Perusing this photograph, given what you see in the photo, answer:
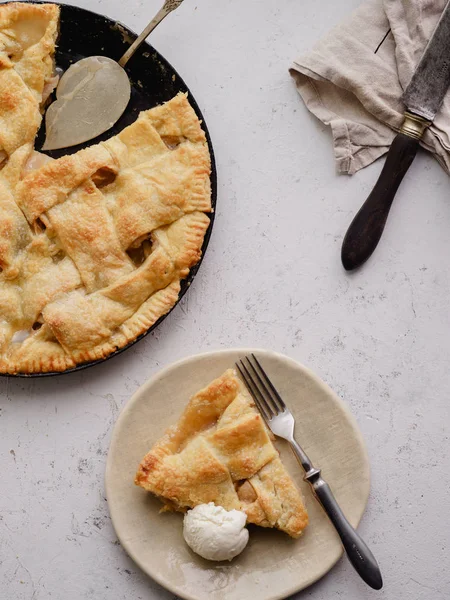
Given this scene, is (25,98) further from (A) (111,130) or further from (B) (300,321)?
(B) (300,321)

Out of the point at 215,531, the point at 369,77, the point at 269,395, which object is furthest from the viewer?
the point at 369,77

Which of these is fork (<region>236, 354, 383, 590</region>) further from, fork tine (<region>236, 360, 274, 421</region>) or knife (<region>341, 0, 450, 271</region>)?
knife (<region>341, 0, 450, 271</region>)

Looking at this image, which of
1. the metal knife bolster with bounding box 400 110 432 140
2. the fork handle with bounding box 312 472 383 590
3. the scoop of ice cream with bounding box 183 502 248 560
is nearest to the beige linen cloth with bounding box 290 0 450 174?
the metal knife bolster with bounding box 400 110 432 140

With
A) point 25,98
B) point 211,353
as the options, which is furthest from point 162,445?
point 25,98

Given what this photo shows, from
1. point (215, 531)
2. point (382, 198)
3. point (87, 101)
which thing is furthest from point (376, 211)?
point (215, 531)

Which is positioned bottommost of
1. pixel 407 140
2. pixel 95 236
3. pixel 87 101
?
pixel 95 236

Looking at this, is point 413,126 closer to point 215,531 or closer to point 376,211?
point 376,211

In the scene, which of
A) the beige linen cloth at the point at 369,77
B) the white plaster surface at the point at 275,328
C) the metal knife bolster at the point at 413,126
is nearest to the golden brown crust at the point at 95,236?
the white plaster surface at the point at 275,328
